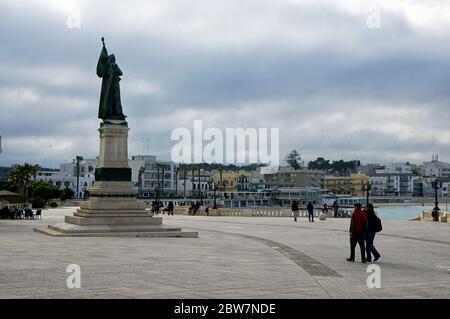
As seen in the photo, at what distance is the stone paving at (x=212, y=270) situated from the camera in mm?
10617

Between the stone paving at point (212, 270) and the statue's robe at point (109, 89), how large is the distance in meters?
8.67

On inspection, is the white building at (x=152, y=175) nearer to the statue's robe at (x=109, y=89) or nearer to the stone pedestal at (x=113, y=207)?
the statue's robe at (x=109, y=89)

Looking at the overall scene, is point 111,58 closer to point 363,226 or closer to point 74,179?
point 363,226

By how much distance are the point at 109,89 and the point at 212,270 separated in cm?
1825

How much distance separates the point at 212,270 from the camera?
13570 millimetres

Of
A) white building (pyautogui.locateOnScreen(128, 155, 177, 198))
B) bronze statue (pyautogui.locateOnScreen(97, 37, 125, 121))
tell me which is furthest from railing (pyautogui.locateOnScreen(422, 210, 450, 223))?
white building (pyautogui.locateOnScreen(128, 155, 177, 198))

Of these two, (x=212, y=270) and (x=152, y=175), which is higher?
(x=152, y=175)

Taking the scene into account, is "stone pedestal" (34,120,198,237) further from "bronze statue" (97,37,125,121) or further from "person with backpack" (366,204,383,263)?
"person with backpack" (366,204,383,263)

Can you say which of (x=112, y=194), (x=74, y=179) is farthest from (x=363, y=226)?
(x=74, y=179)

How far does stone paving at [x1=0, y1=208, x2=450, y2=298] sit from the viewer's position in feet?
34.8

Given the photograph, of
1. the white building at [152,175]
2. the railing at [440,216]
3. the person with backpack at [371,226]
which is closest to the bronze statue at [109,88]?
the person with backpack at [371,226]

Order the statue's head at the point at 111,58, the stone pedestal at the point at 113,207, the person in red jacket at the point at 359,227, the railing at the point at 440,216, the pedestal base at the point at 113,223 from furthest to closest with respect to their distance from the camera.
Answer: the railing at the point at 440,216 → the statue's head at the point at 111,58 → the stone pedestal at the point at 113,207 → the pedestal base at the point at 113,223 → the person in red jacket at the point at 359,227

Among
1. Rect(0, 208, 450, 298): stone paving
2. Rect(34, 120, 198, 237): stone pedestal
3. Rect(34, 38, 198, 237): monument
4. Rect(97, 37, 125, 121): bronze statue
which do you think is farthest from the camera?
Rect(97, 37, 125, 121): bronze statue

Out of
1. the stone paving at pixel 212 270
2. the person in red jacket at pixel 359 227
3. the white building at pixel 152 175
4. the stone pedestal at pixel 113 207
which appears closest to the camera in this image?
the stone paving at pixel 212 270
